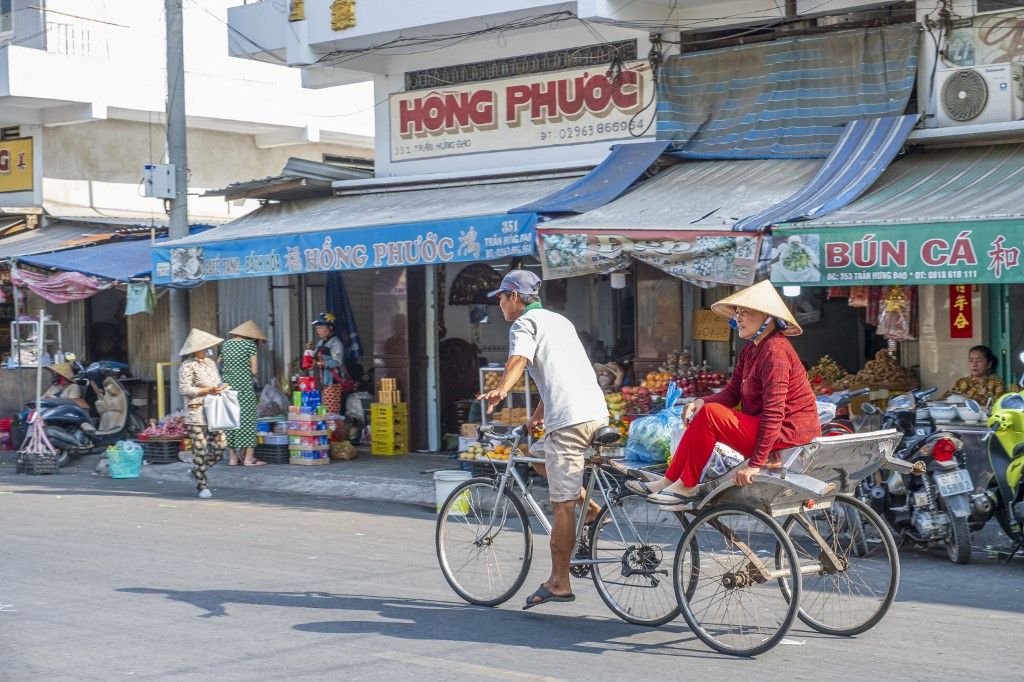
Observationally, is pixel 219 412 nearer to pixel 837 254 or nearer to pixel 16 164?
pixel 837 254

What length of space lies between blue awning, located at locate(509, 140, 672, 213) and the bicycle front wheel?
16.5ft

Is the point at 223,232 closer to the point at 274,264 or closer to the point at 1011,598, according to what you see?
the point at 274,264

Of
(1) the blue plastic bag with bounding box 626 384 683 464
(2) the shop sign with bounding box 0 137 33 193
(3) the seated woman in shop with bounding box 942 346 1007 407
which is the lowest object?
(1) the blue plastic bag with bounding box 626 384 683 464

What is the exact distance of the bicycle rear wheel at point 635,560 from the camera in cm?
692

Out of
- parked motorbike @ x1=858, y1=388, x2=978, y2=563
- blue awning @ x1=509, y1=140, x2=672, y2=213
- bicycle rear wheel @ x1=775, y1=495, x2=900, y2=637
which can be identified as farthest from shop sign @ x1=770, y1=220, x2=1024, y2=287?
bicycle rear wheel @ x1=775, y1=495, x2=900, y2=637

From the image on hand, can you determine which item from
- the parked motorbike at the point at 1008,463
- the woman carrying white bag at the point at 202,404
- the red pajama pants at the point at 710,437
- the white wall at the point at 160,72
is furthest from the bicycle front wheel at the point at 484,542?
the white wall at the point at 160,72

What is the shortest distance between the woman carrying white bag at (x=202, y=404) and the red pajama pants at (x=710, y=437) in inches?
313

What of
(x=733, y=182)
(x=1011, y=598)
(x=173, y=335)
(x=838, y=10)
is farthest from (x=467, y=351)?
(x=1011, y=598)

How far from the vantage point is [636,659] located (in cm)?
638

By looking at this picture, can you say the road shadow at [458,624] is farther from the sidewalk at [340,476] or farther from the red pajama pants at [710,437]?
the sidewalk at [340,476]

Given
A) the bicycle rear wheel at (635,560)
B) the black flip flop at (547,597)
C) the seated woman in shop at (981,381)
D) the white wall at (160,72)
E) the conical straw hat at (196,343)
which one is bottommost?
the black flip flop at (547,597)

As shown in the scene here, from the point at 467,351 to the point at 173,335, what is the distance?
3807mm

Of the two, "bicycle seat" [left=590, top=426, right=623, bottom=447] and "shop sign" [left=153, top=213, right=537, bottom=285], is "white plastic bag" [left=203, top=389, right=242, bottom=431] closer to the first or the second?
"shop sign" [left=153, top=213, right=537, bottom=285]

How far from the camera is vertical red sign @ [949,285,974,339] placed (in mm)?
11961
